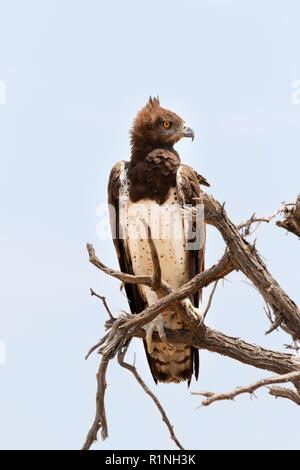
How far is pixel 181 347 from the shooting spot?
28.0ft

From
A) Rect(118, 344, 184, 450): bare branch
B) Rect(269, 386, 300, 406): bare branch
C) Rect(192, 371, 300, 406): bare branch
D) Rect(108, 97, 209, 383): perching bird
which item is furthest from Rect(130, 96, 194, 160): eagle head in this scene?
Rect(192, 371, 300, 406): bare branch

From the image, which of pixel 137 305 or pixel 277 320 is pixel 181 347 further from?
pixel 277 320

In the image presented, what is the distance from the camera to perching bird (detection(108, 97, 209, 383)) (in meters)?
8.22

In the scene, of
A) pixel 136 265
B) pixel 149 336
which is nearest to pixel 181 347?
pixel 149 336

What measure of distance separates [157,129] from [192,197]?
1.14m

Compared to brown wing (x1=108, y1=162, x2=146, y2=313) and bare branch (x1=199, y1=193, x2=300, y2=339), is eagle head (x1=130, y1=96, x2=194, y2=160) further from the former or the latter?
bare branch (x1=199, y1=193, x2=300, y2=339)

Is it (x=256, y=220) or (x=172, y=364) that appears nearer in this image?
(x=256, y=220)

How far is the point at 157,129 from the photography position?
883 cm

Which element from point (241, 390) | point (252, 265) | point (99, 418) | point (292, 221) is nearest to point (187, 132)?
point (292, 221)

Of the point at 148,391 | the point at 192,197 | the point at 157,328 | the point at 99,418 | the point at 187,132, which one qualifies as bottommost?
the point at 99,418

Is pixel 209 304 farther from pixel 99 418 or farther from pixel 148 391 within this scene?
pixel 99 418

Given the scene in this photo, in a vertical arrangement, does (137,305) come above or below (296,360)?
above

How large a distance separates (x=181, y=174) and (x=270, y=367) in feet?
7.79

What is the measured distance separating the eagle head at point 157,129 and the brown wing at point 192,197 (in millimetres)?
562
